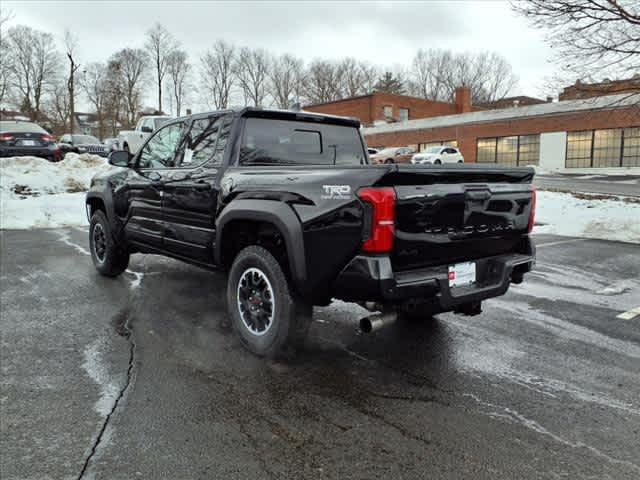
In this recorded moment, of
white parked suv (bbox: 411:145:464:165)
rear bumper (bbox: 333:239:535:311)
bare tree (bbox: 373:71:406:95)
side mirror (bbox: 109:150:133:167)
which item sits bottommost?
rear bumper (bbox: 333:239:535:311)

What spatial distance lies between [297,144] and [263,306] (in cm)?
157

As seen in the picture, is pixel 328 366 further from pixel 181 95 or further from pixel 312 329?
pixel 181 95

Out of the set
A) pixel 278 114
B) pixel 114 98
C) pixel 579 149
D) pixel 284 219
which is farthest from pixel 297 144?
pixel 114 98

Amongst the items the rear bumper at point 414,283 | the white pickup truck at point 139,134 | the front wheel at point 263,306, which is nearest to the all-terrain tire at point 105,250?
the front wheel at point 263,306

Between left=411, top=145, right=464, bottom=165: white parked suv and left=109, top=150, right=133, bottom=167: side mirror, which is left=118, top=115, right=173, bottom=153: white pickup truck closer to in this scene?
left=109, top=150, right=133, bottom=167: side mirror

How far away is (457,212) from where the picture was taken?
11.0 ft

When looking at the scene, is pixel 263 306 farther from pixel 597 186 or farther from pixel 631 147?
pixel 631 147

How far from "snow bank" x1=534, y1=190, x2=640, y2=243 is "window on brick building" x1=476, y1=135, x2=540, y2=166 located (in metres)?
23.1

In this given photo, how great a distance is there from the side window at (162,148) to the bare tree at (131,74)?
202ft

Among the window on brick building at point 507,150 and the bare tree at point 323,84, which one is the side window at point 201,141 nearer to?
the window on brick building at point 507,150

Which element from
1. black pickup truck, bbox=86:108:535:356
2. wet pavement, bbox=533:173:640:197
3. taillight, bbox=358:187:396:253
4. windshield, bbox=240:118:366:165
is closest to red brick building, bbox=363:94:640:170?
wet pavement, bbox=533:173:640:197

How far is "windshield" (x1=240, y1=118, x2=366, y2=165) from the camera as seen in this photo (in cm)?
432

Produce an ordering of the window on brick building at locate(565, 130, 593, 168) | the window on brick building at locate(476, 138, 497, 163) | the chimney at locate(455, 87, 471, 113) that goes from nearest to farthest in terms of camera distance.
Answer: the window on brick building at locate(565, 130, 593, 168) → the window on brick building at locate(476, 138, 497, 163) → the chimney at locate(455, 87, 471, 113)

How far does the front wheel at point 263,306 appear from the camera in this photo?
3586mm
